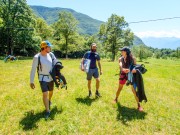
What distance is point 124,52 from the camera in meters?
9.37

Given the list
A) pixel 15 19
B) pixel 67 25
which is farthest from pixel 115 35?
pixel 15 19

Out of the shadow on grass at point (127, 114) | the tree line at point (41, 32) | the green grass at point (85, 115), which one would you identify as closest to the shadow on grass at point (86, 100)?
the green grass at point (85, 115)

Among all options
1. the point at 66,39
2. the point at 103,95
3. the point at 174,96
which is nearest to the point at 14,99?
the point at 103,95

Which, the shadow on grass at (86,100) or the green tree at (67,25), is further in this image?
the green tree at (67,25)

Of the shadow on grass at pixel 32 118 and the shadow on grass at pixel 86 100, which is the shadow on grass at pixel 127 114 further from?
the shadow on grass at pixel 32 118

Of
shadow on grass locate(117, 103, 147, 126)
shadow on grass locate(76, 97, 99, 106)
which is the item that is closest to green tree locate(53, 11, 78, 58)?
shadow on grass locate(76, 97, 99, 106)

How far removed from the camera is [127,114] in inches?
352

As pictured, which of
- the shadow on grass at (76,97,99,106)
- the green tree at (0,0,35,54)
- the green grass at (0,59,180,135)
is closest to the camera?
the green grass at (0,59,180,135)

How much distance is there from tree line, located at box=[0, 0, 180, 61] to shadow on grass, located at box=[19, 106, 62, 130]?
33588mm

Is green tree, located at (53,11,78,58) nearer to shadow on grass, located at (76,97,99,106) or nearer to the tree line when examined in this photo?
the tree line

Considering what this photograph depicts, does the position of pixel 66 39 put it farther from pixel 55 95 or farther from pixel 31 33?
pixel 55 95

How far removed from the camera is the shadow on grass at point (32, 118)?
7418mm

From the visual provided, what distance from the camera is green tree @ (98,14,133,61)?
216 feet

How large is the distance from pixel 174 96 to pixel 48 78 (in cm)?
801
